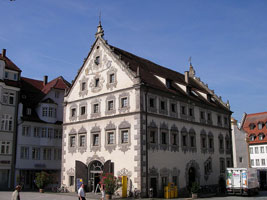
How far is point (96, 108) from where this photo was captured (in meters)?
38.5

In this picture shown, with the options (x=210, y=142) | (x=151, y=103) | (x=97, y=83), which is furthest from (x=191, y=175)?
(x=97, y=83)

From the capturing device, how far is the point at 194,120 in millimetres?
41594

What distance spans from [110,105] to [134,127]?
4.93m

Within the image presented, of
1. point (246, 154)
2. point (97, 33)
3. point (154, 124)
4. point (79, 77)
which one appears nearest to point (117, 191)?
point (154, 124)

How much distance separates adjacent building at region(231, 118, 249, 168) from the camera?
2499 inches

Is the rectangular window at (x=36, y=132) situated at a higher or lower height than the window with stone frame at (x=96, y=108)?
lower

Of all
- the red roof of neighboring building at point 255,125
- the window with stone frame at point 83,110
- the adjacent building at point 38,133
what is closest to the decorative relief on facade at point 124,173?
the window with stone frame at point 83,110

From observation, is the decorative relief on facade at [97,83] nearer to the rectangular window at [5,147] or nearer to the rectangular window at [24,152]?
the rectangular window at [24,152]

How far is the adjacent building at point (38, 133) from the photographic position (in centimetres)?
4528

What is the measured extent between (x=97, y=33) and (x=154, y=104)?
38.7 feet

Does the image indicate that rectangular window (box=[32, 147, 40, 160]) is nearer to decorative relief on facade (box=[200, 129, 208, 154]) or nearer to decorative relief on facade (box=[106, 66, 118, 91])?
decorative relief on facade (box=[106, 66, 118, 91])

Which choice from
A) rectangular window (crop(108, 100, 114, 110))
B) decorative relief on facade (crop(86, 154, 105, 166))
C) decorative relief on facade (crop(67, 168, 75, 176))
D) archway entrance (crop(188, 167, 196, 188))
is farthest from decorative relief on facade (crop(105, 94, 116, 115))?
archway entrance (crop(188, 167, 196, 188))

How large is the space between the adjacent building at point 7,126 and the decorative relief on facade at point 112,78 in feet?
51.5

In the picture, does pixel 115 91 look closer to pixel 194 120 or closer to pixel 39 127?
pixel 194 120
